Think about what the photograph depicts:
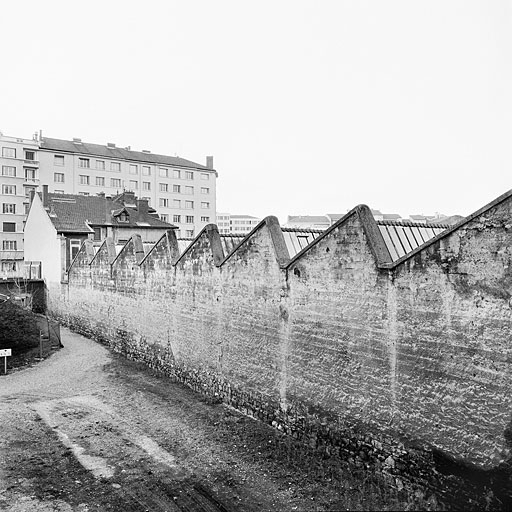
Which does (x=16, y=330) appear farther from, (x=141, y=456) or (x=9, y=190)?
(x=9, y=190)

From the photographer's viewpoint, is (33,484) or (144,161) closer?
(33,484)

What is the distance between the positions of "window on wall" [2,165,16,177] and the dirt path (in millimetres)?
42719

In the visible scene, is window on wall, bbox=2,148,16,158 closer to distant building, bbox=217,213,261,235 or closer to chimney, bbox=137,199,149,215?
chimney, bbox=137,199,149,215

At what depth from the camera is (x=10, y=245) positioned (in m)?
50.3

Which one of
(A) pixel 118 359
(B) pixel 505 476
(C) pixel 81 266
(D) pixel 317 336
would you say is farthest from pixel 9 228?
(B) pixel 505 476

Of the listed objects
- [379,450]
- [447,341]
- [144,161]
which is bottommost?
[379,450]

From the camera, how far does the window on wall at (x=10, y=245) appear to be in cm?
4988

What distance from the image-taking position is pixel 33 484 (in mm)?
8656

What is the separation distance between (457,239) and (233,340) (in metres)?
6.67

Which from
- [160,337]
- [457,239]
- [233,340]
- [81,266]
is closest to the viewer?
[457,239]

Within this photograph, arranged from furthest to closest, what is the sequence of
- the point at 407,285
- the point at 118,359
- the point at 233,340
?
the point at 118,359
the point at 233,340
the point at 407,285

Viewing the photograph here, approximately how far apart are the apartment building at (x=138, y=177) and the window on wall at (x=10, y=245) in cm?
734

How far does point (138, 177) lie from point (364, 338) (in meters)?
54.7

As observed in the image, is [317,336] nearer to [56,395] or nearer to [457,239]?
[457,239]
